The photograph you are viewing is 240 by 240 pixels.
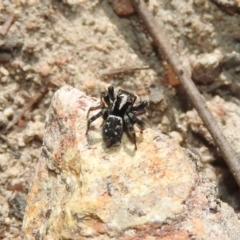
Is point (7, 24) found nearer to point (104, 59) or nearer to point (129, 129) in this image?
point (104, 59)

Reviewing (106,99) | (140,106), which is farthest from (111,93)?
(140,106)

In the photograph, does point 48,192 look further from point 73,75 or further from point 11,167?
point 73,75

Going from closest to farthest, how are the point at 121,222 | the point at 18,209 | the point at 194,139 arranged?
the point at 121,222, the point at 18,209, the point at 194,139

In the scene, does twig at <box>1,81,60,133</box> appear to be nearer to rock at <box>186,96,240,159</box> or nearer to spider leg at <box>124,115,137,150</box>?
spider leg at <box>124,115,137,150</box>

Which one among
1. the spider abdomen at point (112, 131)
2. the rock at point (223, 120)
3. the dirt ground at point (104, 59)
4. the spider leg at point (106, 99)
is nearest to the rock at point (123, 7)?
the dirt ground at point (104, 59)

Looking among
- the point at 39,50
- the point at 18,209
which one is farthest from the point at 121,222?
the point at 39,50

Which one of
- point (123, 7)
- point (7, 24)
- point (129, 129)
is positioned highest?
point (123, 7)

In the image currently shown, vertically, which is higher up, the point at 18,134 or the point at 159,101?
the point at 159,101

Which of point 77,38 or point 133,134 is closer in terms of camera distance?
point 133,134
